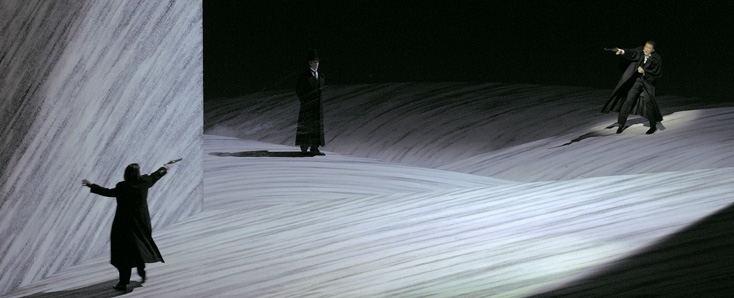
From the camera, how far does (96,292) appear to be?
21.1 ft

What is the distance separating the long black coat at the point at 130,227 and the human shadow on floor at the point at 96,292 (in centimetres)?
20

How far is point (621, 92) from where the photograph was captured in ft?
38.9

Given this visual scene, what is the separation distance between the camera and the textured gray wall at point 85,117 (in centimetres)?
677

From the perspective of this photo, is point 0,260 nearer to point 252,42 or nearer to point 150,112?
point 150,112

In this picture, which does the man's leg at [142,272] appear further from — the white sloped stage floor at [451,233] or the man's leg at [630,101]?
the man's leg at [630,101]

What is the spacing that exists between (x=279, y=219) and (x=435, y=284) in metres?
2.74

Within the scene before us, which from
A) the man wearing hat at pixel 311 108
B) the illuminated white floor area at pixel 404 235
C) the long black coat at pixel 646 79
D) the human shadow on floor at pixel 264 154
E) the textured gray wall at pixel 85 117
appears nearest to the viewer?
the illuminated white floor area at pixel 404 235

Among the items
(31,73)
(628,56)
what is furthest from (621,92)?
(31,73)

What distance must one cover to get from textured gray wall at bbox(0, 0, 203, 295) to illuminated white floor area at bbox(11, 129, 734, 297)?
0.79 ft

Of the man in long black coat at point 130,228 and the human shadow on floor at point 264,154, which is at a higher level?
the human shadow on floor at point 264,154

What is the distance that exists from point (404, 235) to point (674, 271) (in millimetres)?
2358

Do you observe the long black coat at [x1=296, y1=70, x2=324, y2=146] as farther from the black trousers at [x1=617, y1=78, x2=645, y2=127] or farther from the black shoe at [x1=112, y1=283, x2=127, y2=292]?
the black shoe at [x1=112, y1=283, x2=127, y2=292]

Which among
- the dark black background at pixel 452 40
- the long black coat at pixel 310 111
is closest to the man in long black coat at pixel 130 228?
the long black coat at pixel 310 111

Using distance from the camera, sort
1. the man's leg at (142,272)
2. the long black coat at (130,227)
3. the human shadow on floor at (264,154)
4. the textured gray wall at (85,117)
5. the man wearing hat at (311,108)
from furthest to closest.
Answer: the human shadow on floor at (264,154) < the man wearing hat at (311,108) < the textured gray wall at (85,117) < the man's leg at (142,272) < the long black coat at (130,227)
